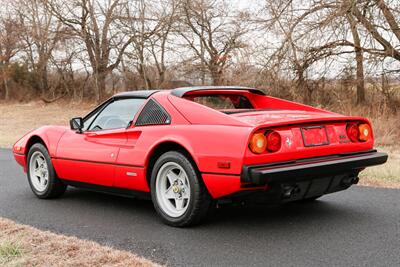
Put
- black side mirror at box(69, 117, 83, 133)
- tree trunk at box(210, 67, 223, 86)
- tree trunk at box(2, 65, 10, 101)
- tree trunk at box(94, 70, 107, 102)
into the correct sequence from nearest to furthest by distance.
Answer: black side mirror at box(69, 117, 83, 133), tree trunk at box(210, 67, 223, 86), tree trunk at box(94, 70, 107, 102), tree trunk at box(2, 65, 10, 101)

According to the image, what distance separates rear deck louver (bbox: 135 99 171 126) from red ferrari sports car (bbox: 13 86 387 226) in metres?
0.01

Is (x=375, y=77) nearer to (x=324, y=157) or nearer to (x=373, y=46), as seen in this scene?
(x=373, y=46)

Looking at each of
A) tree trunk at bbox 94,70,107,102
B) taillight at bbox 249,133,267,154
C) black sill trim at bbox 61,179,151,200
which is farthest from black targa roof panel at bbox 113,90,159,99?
tree trunk at bbox 94,70,107,102

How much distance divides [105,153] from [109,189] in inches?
15.3

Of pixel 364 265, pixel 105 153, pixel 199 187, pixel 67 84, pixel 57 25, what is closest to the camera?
pixel 364 265

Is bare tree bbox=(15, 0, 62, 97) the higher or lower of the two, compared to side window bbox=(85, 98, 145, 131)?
higher

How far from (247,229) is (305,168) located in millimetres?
808

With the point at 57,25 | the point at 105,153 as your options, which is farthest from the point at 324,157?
the point at 57,25

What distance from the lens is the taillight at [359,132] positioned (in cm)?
467

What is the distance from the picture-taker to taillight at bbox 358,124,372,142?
15.5 ft

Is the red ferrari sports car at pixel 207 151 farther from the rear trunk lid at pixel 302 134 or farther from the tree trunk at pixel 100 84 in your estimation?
the tree trunk at pixel 100 84

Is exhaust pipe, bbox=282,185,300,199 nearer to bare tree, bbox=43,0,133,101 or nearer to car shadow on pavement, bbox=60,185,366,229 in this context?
car shadow on pavement, bbox=60,185,366,229

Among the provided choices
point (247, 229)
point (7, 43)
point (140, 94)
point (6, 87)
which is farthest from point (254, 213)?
point (6, 87)

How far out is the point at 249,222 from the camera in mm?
4652
